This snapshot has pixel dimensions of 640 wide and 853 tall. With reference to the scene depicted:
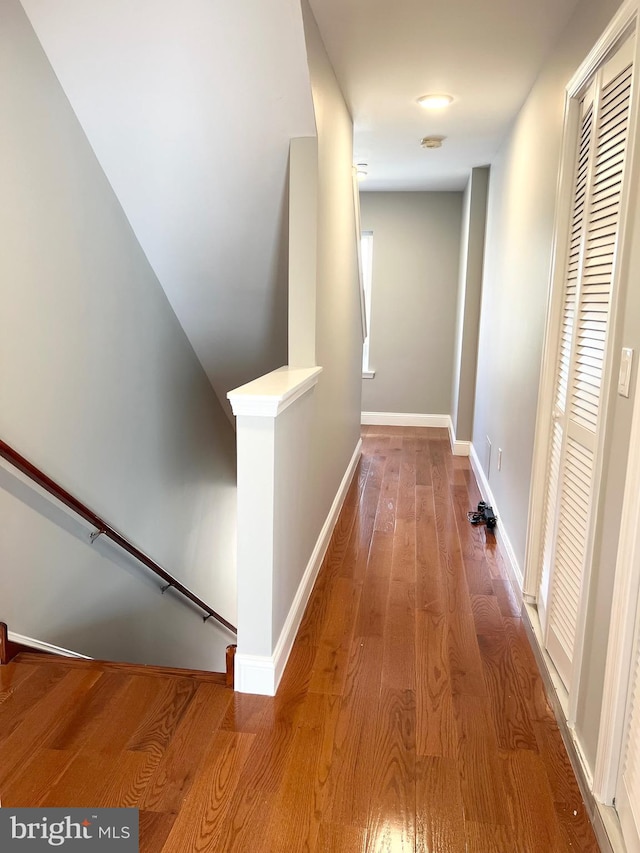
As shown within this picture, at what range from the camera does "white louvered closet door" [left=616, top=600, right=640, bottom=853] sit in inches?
53.4

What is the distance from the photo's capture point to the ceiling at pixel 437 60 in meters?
2.33

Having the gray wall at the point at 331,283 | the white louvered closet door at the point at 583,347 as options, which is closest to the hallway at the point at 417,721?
the white louvered closet door at the point at 583,347

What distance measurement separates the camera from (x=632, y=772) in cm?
139

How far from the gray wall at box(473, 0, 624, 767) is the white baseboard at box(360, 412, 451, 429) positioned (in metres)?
2.03

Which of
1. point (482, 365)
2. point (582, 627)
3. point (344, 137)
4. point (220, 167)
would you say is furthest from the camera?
point (482, 365)

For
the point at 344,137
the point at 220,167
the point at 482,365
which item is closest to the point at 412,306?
the point at 482,365

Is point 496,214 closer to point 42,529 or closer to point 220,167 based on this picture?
point 220,167

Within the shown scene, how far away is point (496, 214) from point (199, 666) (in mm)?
3603

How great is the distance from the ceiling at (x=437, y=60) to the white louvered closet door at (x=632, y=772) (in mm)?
2190

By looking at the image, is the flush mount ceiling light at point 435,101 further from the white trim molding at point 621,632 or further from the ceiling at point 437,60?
the white trim molding at point 621,632

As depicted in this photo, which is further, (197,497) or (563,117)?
(197,497)

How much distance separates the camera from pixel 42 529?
243 centimetres

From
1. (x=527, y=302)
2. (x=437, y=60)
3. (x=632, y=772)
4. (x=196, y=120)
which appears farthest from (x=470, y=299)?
(x=632, y=772)

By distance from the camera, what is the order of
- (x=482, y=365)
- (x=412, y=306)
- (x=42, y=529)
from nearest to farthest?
(x=42, y=529) → (x=482, y=365) → (x=412, y=306)
